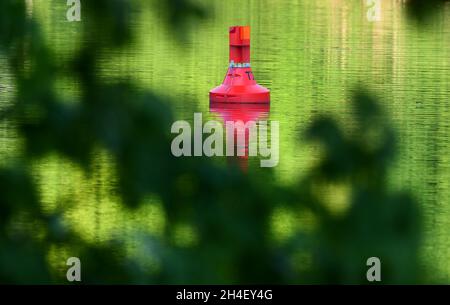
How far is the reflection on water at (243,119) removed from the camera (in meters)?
1.49

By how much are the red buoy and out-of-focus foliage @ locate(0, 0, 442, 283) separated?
68 centimetres

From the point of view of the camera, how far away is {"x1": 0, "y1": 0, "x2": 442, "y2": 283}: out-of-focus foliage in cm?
127

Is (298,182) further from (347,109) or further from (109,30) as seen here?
(109,30)

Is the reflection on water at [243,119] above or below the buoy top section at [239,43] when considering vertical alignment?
below

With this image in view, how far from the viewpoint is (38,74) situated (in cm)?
130

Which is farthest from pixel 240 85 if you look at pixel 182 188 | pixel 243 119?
pixel 182 188

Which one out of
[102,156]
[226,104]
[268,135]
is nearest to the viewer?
[102,156]

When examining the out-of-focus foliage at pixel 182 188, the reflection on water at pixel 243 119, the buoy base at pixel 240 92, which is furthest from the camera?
the buoy base at pixel 240 92

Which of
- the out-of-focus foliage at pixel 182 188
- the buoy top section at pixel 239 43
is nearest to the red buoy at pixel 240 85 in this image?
the buoy top section at pixel 239 43

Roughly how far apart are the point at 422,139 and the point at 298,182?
83cm

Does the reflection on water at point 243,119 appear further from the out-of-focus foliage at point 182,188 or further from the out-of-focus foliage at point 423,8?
the out-of-focus foliage at point 423,8

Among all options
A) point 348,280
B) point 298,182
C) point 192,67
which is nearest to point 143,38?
point 298,182

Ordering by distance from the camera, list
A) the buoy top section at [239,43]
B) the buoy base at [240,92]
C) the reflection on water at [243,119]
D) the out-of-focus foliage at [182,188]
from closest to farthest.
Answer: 1. the out-of-focus foliage at [182,188]
2. the reflection on water at [243,119]
3. the buoy top section at [239,43]
4. the buoy base at [240,92]

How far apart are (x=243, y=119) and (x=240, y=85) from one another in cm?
44
